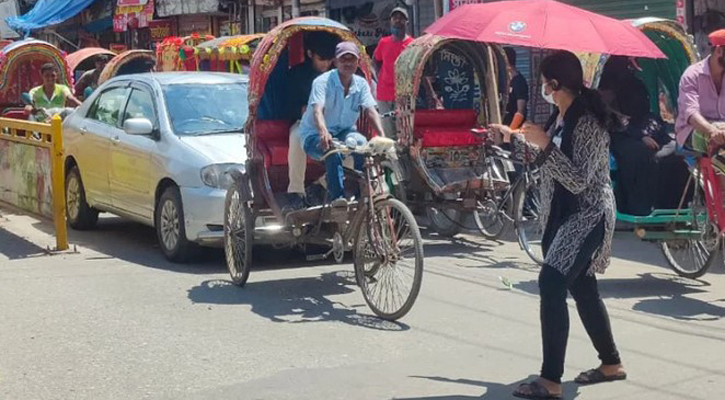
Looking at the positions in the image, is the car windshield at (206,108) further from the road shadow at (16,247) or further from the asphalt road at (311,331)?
the road shadow at (16,247)

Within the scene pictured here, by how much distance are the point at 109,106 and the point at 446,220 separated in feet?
12.2

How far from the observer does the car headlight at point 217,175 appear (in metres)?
9.40

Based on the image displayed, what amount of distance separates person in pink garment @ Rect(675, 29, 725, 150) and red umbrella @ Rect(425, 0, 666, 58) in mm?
823

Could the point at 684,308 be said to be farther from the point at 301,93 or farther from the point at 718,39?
the point at 301,93

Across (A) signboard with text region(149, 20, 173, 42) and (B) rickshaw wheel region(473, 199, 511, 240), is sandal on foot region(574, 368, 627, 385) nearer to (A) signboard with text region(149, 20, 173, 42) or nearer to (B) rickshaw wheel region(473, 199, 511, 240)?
(B) rickshaw wheel region(473, 199, 511, 240)

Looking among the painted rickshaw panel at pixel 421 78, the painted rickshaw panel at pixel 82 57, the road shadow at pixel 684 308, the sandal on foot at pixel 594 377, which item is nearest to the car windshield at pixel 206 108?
the painted rickshaw panel at pixel 421 78

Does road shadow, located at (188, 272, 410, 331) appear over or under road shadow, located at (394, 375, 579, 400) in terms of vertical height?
under

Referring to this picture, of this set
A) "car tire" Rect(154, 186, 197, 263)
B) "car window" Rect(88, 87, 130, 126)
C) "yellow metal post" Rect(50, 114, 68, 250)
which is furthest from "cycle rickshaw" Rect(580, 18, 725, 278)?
"yellow metal post" Rect(50, 114, 68, 250)

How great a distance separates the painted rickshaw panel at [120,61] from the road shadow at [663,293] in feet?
37.5

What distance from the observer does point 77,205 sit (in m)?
11.9

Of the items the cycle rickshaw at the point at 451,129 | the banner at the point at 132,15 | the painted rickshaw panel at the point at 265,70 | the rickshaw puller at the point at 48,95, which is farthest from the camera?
the banner at the point at 132,15

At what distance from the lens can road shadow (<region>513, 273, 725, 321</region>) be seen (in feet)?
25.4

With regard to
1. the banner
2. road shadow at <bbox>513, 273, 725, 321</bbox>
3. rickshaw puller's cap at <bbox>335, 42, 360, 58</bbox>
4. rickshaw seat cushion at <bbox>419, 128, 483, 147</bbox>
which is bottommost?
road shadow at <bbox>513, 273, 725, 321</bbox>

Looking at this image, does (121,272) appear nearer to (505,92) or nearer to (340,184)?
(340,184)
